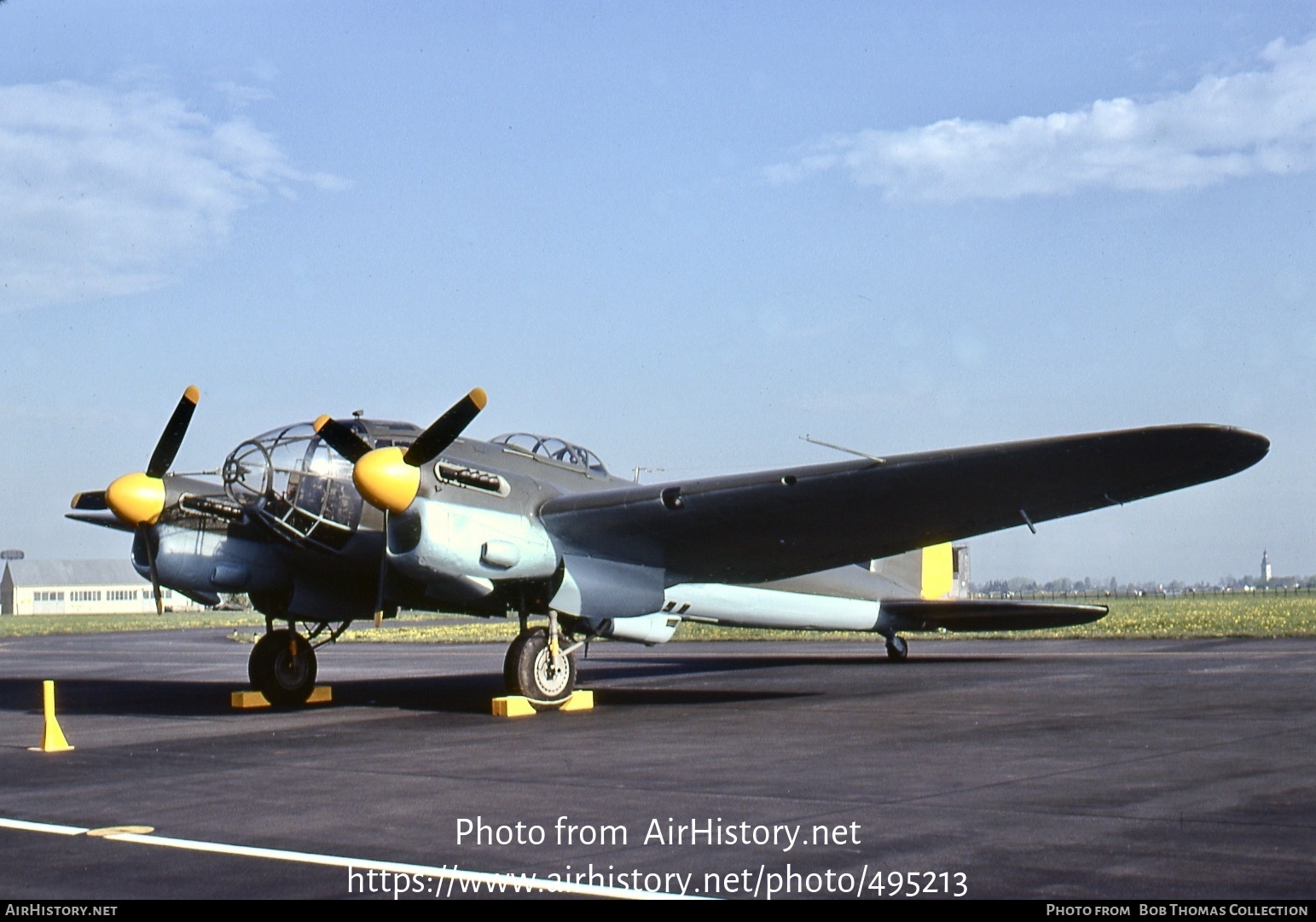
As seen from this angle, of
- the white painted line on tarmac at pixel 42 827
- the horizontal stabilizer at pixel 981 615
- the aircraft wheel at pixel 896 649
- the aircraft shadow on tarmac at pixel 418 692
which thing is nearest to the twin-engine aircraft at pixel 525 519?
the aircraft shadow on tarmac at pixel 418 692

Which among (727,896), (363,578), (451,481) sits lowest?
(727,896)

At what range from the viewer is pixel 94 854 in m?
6.75

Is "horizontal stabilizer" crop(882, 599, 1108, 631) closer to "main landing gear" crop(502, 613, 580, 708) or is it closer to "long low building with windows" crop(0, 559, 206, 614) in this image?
"main landing gear" crop(502, 613, 580, 708)

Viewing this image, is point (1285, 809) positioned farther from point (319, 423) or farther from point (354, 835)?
point (319, 423)

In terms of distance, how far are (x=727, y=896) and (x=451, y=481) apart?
9.46 m

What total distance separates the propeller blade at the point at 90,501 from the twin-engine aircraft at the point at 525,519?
3 cm

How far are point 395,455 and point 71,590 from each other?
140 m

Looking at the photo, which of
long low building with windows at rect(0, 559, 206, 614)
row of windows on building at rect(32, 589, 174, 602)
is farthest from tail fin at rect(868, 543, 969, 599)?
row of windows on building at rect(32, 589, 174, 602)

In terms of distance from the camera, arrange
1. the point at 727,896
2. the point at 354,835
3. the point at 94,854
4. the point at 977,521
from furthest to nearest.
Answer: the point at 977,521 < the point at 354,835 < the point at 94,854 < the point at 727,896

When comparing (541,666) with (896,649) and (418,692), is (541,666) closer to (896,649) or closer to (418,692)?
(418,692)

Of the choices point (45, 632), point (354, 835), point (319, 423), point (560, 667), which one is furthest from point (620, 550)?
point (45, 632)

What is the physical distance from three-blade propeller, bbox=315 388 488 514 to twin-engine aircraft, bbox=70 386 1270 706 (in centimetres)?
2

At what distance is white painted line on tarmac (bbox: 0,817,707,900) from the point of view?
573 centimetres

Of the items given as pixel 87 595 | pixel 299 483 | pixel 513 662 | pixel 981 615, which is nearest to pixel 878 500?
pixel 513 662
